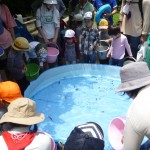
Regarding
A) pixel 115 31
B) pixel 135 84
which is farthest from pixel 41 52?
pixel 135 84

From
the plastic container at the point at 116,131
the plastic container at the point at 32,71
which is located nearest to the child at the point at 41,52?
the plastic container at the point at 32,71

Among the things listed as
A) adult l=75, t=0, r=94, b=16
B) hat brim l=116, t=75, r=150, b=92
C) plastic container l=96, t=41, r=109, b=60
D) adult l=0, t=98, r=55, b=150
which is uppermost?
hat brim l=116, t=75, r=150, b=92

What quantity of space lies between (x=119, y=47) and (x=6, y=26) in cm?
241

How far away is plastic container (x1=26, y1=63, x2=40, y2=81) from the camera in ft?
19.8

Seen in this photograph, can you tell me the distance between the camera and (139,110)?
239 cm

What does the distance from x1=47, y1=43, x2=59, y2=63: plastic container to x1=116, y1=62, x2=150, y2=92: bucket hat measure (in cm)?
395

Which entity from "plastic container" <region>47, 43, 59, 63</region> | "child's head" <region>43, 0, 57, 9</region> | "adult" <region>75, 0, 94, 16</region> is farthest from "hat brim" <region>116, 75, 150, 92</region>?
"adult" <region>75, 0, 94, 16</region>

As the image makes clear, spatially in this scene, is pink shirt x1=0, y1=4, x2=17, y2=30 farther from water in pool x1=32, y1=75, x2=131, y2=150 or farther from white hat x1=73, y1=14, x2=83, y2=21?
white hat x1=73, y1=14, x2=83, y2=21

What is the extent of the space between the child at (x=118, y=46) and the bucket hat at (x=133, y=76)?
3.67 metres

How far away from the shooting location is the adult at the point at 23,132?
2480mm

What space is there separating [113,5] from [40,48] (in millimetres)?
2764

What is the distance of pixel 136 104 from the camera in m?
2.44

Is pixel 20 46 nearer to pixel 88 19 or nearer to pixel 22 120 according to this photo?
pixel 88 19

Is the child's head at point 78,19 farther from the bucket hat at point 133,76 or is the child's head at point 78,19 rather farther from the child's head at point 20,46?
the bucket hat at point 133,76
